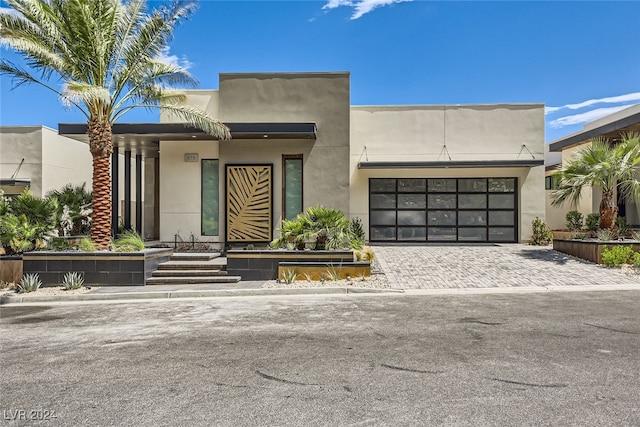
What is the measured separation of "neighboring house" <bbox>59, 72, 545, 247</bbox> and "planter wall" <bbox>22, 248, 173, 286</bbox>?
4.67 meters

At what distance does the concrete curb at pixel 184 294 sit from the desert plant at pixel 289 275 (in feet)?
2.69

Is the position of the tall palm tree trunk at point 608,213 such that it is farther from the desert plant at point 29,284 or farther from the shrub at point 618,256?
the desert plant at point 29,284

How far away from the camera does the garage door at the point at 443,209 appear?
2016cm

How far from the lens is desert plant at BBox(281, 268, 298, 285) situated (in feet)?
38.0

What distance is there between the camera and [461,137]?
1958 cm

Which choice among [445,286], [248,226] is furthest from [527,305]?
[248,226]

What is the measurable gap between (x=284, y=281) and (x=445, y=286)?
4.23 meters

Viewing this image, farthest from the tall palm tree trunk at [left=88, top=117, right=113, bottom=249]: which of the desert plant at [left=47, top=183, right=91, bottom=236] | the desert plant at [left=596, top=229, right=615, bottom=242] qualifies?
the desert plant at [left=596, top=229, right=615, bottom=242]

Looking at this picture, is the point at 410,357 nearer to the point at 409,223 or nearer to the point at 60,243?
the point at 60,243

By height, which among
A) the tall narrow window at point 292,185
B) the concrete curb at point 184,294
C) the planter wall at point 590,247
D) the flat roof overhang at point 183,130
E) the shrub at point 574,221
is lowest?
the concrete curb at point 184,294

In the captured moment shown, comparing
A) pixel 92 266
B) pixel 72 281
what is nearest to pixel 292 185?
pixel 92 266

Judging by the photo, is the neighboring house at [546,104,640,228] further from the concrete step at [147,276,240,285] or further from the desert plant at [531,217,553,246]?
the concrete step at [147,276,240,285]

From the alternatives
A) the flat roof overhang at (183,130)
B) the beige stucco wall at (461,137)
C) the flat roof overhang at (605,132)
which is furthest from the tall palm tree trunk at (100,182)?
the flat roof overhang at (605,132)

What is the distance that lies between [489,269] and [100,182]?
11867 millimetres
